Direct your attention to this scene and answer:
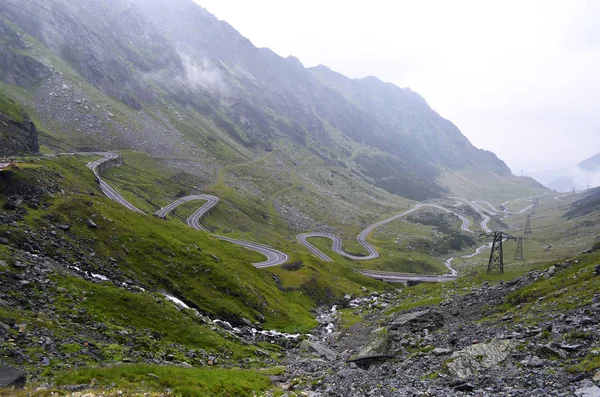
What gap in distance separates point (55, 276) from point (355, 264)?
119 m

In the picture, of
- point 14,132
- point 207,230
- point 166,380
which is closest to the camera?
point 166,380

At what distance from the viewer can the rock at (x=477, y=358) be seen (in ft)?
72.8

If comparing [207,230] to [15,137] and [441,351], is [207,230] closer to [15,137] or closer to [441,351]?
[15,137]

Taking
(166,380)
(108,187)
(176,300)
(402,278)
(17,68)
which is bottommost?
(402,278)

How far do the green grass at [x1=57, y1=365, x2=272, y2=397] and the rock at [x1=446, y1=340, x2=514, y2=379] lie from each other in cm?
1339

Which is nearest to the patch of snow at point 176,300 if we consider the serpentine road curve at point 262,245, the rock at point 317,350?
the rock at point 317,350

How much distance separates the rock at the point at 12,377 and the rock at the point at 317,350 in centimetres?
3032

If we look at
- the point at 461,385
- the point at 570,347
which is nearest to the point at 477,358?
the point at 461,385

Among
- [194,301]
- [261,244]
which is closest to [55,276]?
[194,301]

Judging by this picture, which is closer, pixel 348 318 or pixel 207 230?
pixel 348 318

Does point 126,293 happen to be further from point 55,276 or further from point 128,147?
point 128,147

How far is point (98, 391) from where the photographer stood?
18312mm

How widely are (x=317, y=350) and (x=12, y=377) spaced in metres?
32.3

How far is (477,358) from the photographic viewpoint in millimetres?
23328
